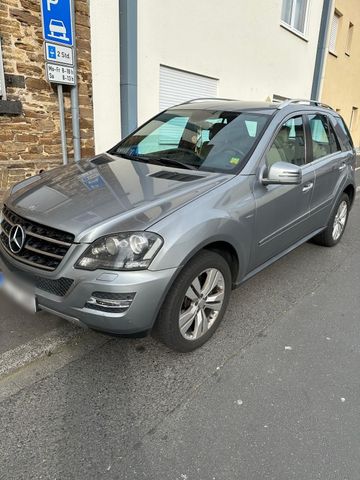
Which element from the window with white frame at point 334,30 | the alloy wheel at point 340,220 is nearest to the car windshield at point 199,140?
the alloy wheel at point 340,220

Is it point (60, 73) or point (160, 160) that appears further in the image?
point (60, 73)

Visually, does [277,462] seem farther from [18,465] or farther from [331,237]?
[331,237]

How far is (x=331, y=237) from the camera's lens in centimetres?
473

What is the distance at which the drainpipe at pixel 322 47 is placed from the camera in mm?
13383

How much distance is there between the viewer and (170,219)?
7.52 ft

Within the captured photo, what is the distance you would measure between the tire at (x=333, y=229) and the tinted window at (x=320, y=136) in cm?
72

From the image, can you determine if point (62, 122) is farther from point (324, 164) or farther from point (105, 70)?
point (324, 164)

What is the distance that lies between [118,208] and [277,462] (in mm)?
1628

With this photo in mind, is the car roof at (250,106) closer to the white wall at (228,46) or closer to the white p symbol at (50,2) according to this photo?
the white p symbol at (50,2)

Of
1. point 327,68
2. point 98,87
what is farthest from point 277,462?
point 327,68

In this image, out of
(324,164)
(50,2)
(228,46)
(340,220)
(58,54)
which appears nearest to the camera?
(324,164)

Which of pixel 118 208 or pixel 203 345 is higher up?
pixel 118 208

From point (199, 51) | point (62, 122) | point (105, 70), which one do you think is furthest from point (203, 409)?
point (199, 51)

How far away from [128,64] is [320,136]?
3.96m
